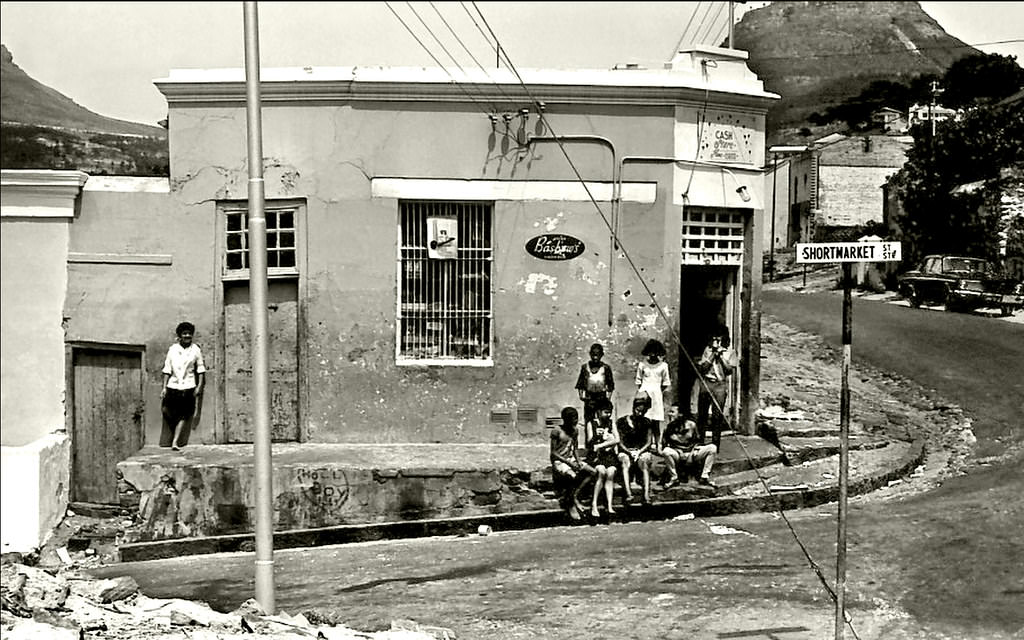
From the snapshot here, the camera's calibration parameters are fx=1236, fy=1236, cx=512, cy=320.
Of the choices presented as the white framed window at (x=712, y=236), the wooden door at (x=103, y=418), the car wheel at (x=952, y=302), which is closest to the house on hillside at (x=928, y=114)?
the car wheel at (x=952, y=302)

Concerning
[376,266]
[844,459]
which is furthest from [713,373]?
[844,459]

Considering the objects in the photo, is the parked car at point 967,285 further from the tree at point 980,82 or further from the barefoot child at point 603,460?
the barefoot child at point 603,460

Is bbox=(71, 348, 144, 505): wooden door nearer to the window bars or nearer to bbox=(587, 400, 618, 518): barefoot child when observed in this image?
the window bars

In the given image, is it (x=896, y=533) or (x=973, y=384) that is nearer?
(x=896, y=533)

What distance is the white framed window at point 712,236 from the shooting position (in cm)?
1403

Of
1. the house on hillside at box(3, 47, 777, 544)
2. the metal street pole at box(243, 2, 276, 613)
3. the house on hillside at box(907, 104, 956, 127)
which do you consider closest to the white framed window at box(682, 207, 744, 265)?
the house on hillside at box(3, 47, 777, 544)

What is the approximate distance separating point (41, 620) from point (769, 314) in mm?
9294

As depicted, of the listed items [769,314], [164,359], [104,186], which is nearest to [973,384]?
[769,314]

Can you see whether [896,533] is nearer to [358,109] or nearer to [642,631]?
[642,631]

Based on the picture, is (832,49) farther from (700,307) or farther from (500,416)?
(500,416)

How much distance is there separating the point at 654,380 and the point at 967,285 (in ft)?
10.6

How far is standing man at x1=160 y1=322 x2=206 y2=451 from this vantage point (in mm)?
13430

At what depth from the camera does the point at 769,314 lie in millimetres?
14648

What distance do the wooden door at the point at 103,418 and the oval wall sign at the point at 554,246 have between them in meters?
4.62
